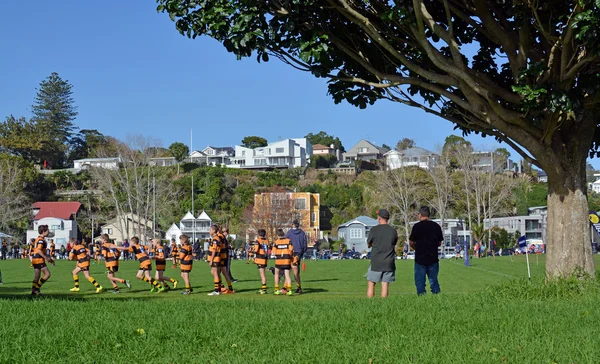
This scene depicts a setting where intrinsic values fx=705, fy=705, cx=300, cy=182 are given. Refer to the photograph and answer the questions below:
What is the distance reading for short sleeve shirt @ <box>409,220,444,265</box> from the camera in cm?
1388

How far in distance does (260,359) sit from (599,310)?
5.39 meters

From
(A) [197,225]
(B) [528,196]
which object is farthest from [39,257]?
(B) [528,196]

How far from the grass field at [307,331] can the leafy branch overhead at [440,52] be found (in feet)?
11.6

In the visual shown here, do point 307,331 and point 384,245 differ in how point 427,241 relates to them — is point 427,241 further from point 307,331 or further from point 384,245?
point 307,331

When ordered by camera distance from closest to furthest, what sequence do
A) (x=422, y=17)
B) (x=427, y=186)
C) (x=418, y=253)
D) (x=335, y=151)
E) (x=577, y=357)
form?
(x=577, y=357), (x=422, y=17), (x=418, y=253), (x=427, y=186), (x=335, y=151)

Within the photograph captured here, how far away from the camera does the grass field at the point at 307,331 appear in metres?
6.76

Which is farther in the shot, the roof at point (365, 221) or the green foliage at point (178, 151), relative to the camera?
the green foliage at point (178, 151)

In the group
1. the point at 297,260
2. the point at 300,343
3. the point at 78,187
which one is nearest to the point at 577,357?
the point at 300,343

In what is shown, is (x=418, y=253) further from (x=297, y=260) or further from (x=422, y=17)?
(x=297, y=260)

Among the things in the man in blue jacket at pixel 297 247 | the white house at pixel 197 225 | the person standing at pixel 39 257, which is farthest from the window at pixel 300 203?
the person standing at pixel 39 257

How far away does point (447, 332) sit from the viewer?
26.1ft

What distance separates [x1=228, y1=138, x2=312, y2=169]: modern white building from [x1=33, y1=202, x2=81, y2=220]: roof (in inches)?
1836

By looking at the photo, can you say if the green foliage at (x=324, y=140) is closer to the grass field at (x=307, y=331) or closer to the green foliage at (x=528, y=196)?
the green foliage at (x=528, y=196)

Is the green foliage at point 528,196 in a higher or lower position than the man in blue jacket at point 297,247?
higher
